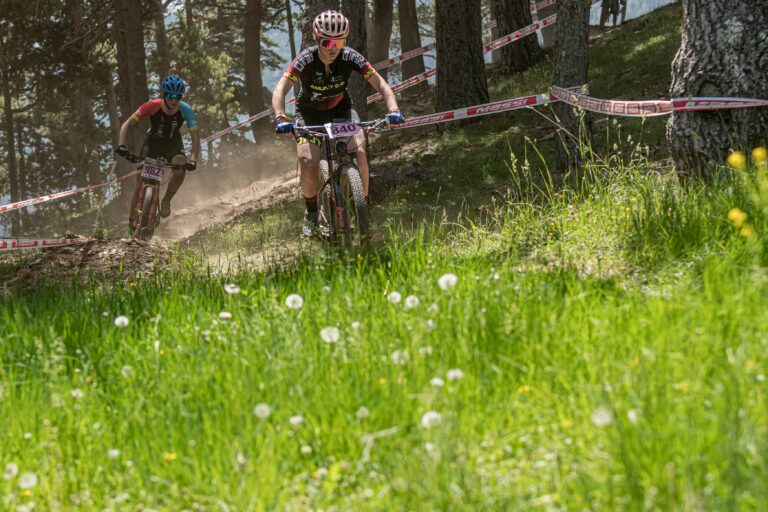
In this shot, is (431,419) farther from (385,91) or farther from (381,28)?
(381,28)

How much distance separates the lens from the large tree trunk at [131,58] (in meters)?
18.4

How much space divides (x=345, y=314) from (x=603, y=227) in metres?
2.03

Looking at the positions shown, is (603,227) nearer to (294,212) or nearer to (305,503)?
(305,503)

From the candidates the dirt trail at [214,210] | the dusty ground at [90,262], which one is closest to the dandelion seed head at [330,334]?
the dusty ground at [90,262]

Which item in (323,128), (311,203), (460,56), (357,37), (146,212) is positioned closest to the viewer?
(323,128)

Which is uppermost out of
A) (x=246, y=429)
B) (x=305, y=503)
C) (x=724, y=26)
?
(x=724, y=26)

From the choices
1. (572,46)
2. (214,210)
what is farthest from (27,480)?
(214,210)

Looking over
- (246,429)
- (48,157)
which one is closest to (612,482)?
(246,429)

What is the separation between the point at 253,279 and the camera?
4.79 metres

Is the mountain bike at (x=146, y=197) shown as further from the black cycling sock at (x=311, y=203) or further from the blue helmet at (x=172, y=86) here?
the black cycling sock at (x=311, y=203)

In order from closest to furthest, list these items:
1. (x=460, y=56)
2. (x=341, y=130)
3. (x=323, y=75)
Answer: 1. (x=341, y=130)
2. (x=323, y=75)
3. (x=460, y=56)

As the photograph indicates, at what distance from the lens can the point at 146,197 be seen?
10469 millimetres

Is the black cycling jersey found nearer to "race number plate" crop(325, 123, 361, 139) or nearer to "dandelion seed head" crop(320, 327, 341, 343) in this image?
"race number plate" crop(325, 123, 361, 139)

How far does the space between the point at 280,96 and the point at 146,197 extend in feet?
12.7
